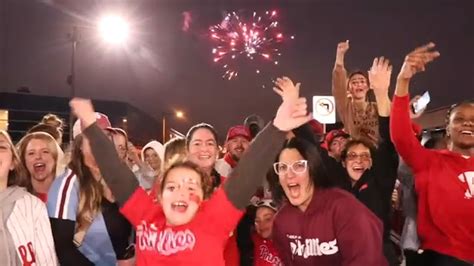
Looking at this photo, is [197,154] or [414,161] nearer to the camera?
[414,161]

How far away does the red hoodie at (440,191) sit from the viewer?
186 inches

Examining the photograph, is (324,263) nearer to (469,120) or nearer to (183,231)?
(183,231)

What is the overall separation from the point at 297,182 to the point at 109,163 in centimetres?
133

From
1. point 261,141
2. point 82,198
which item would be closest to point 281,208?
point 261,141

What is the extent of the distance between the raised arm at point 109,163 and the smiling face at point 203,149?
1.19m

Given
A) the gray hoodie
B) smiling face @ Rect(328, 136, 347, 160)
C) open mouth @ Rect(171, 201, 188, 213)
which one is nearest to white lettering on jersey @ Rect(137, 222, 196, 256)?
open mouth @ Rect(171, 201, 188, 213)

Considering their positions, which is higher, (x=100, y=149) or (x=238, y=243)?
(x=100, y=149)

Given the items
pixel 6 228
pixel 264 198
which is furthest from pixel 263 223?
pixel 6 228

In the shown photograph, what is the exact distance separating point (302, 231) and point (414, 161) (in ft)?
4.20

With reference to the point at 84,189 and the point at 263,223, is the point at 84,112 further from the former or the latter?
the point at 263,223

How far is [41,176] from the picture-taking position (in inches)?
216

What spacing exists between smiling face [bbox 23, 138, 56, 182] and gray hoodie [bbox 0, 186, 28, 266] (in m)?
0.87

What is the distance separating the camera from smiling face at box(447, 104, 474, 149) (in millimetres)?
4887

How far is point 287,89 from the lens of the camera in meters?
4.06
